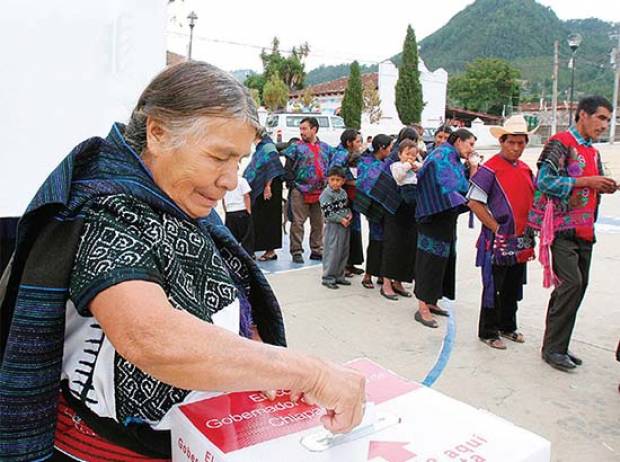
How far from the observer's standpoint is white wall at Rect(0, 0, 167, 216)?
2.06 m

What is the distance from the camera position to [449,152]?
458 centimetres

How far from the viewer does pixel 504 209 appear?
4055 mm

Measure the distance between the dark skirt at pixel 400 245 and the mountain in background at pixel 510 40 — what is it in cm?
9923

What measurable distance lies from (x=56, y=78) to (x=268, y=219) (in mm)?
4647

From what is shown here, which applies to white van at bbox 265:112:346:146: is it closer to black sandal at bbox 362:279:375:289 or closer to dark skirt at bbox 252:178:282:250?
dark skirt at bbox 252:178:282:250

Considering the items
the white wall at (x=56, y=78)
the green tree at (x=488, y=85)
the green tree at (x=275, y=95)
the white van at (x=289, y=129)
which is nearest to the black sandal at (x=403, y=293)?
the white wall at (x=56, y=78)

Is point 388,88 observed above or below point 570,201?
above

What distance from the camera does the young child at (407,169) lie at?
5.00 meters

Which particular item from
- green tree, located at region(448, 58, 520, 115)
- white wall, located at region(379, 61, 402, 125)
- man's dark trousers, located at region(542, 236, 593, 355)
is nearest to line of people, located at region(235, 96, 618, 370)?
man's dark trousers, located at region(542, 236, 593, 355)

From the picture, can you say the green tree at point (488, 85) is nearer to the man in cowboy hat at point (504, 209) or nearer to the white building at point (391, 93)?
the white building at point (391, 93)

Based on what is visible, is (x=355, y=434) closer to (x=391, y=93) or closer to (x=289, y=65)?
(x=391, y=93)

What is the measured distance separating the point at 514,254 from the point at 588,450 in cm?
149

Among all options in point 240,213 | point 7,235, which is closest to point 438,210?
point 240,213

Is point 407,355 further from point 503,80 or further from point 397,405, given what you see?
point 503,80
